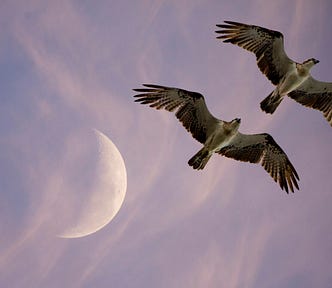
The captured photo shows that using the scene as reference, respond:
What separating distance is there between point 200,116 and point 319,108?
498cm

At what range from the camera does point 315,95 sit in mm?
21734

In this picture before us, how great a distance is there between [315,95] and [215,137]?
449 cm

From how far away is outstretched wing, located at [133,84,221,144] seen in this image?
1892 centimetres

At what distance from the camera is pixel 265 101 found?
20.0 m

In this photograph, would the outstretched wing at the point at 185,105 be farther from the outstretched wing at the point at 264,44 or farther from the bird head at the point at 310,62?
the bird head at the point at 310,62

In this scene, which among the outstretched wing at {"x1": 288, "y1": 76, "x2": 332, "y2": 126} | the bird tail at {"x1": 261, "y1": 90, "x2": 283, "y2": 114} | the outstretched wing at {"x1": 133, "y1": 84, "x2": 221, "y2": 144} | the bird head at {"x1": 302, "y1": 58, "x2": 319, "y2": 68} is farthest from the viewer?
the outstretched wing at {"x1": 288, "y1": 76, "x2": 332, "y2": 126}

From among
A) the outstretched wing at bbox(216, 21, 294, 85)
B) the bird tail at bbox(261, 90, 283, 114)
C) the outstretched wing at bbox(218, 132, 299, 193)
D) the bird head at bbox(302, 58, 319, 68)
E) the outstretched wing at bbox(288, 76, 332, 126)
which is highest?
the outstretched wing at bbox(216, 21, 294, 85)

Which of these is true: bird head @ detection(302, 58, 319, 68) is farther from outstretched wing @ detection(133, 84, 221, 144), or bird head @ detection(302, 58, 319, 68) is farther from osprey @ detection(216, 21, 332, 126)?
outstretched wing @ detection(133, 84, 221, 144)

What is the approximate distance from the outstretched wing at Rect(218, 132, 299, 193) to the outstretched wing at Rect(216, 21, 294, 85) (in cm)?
213

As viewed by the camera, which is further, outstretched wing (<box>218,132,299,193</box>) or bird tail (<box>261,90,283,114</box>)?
outstretched wing (<box>218,132,299,193</box>)

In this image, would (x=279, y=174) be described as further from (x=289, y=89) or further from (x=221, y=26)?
(x=221, y=26)

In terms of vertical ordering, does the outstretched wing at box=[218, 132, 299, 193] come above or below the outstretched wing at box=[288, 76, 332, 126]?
below

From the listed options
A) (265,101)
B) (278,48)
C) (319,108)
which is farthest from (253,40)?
(319,108)

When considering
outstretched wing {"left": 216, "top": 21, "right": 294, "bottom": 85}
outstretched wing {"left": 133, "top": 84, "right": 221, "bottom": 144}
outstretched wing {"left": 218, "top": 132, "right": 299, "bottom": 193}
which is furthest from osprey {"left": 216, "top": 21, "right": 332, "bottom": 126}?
outstretched wing {"left": 133, "top": 84, "right": 221, "bottom": 144}
